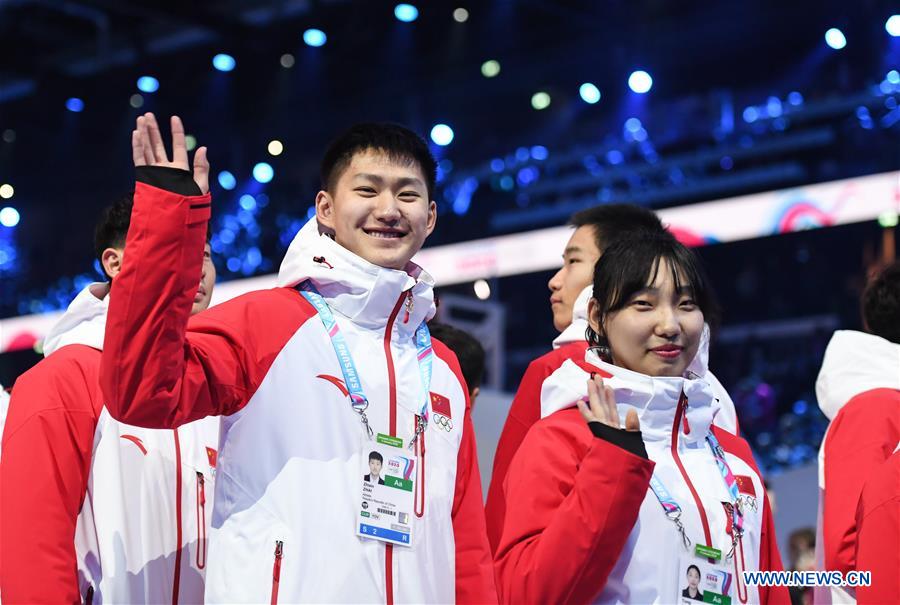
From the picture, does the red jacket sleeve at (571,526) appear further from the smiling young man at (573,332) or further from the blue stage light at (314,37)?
the blue stage light at (314,37)

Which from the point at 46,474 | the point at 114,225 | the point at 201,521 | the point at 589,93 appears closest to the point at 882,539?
the point at 201,521

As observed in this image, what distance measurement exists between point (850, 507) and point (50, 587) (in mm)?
1572

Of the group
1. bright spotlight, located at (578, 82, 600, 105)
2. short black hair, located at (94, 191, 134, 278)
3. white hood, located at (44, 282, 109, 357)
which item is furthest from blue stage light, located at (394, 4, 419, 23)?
white hood, located at (44, 282, 109, 357)

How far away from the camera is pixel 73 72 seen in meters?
9.93

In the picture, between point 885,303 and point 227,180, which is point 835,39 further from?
point 885,303

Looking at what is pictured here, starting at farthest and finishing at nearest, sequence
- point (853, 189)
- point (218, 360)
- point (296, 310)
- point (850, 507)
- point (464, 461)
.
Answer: point (853, 189) → point (850, 507) → point (464, 461) → point (296, 310) → point (218, 360)

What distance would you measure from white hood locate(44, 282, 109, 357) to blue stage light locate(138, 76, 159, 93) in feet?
25.0

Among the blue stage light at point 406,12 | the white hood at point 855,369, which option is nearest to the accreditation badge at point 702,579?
the white hood at point 855,369

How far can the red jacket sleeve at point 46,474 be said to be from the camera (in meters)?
1.90

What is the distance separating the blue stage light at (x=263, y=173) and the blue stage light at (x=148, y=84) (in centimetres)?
106

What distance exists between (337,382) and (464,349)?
1.29 meters

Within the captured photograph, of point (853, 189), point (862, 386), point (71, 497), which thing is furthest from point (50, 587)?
point (853, 189)

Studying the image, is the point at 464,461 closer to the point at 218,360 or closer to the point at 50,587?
the point at 218,360

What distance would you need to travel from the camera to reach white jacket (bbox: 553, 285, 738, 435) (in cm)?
230
